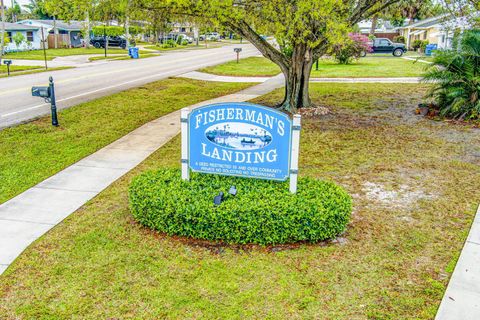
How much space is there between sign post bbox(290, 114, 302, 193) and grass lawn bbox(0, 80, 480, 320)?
2.63 feet

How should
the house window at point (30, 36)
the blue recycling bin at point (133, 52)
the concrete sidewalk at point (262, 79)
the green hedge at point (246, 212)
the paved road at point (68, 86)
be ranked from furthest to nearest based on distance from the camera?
1. the house window at point (30, 36)
2. the blue recycling bin at point (133, 52)
3. the concrete sidewalk at point (262, 79)
4. the paved road at point (68, 86)
5. the green hedge at point (246, 212)

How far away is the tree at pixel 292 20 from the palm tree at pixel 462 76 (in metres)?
2.21

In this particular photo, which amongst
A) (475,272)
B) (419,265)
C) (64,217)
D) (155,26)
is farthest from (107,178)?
(155,26)

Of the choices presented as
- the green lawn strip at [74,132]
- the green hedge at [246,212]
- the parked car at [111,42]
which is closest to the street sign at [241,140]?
the green hedge at [246,212]

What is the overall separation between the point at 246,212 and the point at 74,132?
7.36m

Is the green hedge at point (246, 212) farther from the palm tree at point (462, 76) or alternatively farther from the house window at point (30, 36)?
the house window at point (30, 36)

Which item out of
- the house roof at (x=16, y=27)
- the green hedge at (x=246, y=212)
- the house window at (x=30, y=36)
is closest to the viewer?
the green hedge at (x=246, y=212)

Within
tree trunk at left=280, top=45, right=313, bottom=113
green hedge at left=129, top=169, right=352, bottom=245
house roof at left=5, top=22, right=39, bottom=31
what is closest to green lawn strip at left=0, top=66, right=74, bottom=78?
tree trunk at left=280, top=45, right=313, bottom=113

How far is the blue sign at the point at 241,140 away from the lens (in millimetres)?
5952

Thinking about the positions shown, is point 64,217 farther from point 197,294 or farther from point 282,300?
point 282,300

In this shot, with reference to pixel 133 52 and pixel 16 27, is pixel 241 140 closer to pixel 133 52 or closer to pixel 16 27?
pixel 133 52

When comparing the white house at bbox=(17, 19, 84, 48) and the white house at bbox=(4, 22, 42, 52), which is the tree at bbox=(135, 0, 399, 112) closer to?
the white house at bbox=(4, 22, 42, 52)

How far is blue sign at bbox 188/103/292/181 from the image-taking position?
5.95m

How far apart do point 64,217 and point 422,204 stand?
511cm
